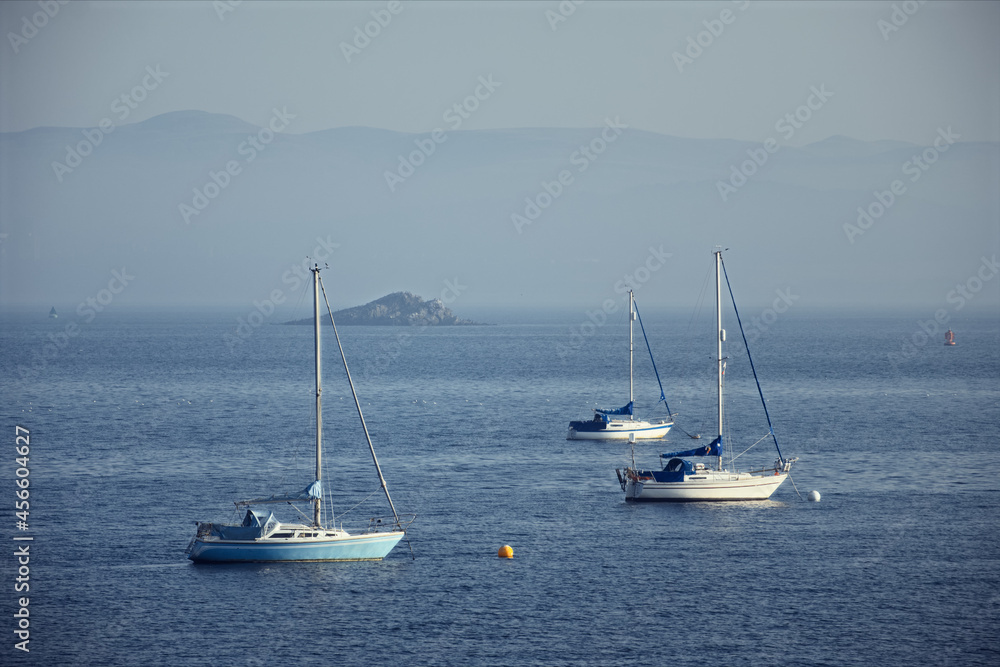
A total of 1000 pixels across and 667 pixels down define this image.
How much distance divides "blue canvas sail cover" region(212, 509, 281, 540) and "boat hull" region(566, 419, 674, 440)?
51.0 meters

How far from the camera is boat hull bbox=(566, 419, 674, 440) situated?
10612cm

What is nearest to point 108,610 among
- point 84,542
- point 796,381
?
point 84,542

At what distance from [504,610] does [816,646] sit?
14.1 meters

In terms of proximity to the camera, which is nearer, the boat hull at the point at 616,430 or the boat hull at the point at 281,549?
the boat hull at the point at 281,549

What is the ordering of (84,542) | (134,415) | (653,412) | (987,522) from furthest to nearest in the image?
1. (653,412)
2. (134,415)
3. (987,522)
4. (84,542)

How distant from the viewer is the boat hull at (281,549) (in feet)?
193

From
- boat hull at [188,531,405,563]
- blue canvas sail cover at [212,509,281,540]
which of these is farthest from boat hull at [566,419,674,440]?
blue canvas sail cover at [212,509,281,540]

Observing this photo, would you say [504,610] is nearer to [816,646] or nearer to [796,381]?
[816,646]

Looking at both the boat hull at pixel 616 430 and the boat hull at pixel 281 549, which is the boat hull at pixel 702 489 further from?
the boat hull at pixel 616 430

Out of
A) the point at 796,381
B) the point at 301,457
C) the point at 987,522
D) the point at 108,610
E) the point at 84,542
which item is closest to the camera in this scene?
the point at 108,610

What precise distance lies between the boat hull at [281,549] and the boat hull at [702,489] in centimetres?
2226

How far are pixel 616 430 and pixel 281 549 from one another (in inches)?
2059

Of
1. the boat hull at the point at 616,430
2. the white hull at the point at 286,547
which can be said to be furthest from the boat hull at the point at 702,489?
the boat hull at the point at 616,430

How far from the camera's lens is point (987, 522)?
6975 centimetres
